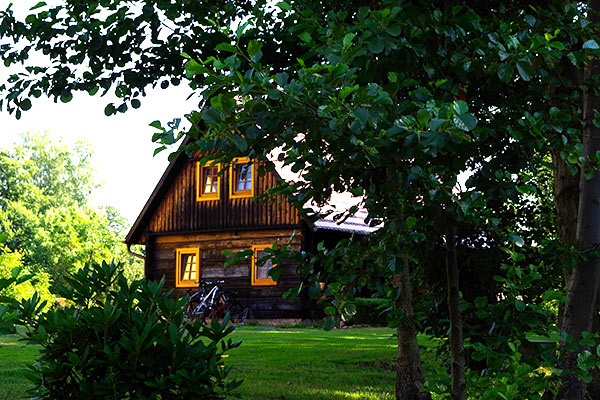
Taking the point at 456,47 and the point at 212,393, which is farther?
the point at 456,47

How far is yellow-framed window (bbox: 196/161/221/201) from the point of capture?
2402 centimetres

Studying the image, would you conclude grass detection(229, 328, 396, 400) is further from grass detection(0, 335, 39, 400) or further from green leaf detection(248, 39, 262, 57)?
green leaf detection(248, 39, 262, 57)

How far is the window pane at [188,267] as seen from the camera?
24953 millimetres

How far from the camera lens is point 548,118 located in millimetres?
3814

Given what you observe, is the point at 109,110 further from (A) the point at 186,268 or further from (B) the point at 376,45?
(A) the point at 186,268

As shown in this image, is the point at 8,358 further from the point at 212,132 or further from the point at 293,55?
the point at 212,132

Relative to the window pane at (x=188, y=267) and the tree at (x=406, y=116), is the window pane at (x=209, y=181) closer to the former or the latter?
the window pane at (x=188, y=267)

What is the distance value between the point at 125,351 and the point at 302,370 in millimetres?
5847

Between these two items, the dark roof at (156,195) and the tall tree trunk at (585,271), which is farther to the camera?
the dark roof at (156,195)

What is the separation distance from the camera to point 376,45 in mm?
2998

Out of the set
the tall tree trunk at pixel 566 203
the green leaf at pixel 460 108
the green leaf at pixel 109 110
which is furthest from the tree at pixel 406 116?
the green leaf at pixel 109 110

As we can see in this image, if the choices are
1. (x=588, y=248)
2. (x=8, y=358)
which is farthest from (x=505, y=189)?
(x=8, y=358)

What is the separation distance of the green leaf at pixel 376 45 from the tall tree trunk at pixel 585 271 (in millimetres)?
2644

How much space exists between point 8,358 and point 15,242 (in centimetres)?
4390
